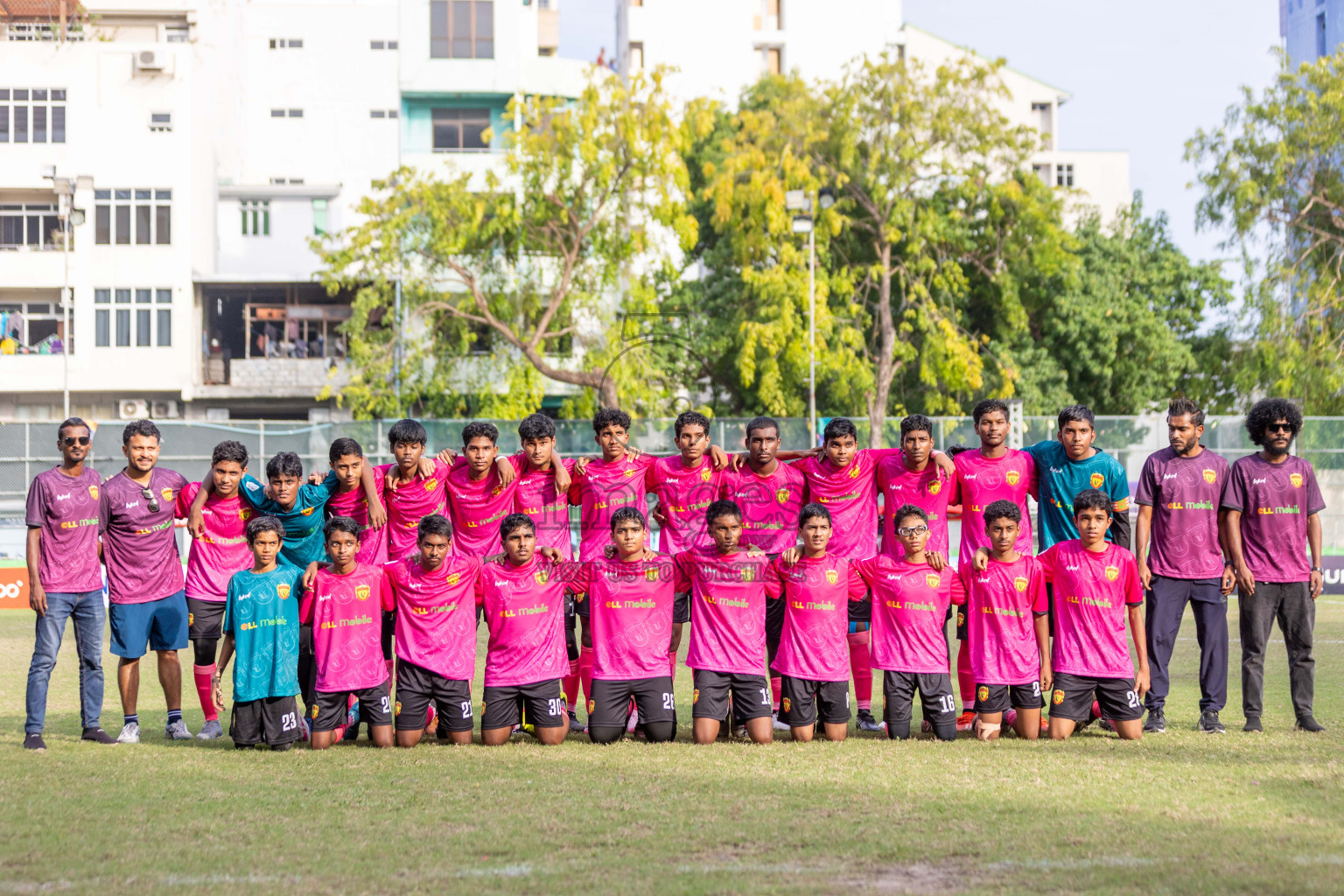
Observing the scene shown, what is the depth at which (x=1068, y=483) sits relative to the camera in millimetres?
8164

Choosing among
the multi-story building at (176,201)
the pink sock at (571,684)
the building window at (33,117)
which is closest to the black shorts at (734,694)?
the pink sock at (571,684)

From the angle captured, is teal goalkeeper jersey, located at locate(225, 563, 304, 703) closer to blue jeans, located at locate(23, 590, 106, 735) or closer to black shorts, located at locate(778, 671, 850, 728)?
blue jeans, located at locate(23, 590, 106, 735)

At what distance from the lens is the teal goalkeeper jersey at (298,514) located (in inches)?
313

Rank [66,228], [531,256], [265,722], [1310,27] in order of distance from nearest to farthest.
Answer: [265,722], [531,256], [66,228], [1310,27]

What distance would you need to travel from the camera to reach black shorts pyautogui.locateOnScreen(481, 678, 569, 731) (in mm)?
7559

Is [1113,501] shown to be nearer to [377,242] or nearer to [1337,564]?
[1337,564]

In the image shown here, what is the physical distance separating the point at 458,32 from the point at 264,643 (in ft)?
109

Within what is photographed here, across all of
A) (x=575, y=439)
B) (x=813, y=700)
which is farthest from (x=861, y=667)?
(x=575, y=439)

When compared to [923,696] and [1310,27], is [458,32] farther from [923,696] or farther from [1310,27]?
[923,696]

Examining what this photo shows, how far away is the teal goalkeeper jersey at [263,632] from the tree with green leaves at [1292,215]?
2511cm

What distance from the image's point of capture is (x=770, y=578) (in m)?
7.79

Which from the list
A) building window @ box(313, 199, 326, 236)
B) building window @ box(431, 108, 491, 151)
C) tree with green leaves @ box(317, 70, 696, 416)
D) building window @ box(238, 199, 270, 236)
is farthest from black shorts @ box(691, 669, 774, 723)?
building window @ box(431, 108, 491, 151)

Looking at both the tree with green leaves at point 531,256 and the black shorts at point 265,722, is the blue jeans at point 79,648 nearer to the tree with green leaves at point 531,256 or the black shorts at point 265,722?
the black shorts at point 265,722

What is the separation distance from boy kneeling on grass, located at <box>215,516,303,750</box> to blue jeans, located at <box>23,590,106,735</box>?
0.87m
